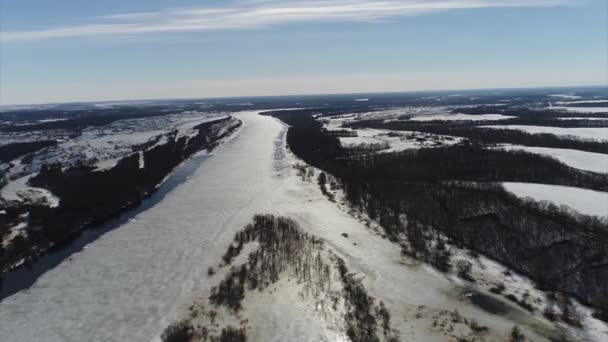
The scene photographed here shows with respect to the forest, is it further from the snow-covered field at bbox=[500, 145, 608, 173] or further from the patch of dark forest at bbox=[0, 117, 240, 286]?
the patch of dark forest at bbox=[0, 117, 240, 286]

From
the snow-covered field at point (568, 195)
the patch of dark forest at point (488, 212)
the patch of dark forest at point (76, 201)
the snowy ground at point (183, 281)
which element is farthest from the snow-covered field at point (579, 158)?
the patch of dark forest at point (76, 201)

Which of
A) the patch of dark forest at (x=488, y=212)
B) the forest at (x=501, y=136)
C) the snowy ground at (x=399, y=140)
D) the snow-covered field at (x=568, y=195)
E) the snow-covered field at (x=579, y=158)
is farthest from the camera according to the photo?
the snowy ground at (x=399, y=140)

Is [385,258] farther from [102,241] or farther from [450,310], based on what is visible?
[102,241]

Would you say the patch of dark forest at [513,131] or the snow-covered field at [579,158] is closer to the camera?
the snow-covered field at [579,158]

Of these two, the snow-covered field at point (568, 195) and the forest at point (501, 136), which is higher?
the forest at point (501, 136)

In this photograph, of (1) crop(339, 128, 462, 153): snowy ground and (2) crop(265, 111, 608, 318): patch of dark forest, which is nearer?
(2) crop(265, 111, 608, 318): patch of dark forest

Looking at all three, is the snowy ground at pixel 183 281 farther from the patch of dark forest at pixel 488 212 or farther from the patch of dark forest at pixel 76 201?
the patch of dark forest at pixel 76 201

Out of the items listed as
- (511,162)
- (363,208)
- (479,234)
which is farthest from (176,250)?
(511,162)

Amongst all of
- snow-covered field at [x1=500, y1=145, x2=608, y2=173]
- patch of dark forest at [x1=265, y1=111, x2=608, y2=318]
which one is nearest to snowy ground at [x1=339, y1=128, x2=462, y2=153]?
patch of dark forest at [x1=265, y1=111, x2=608, y2=318]
